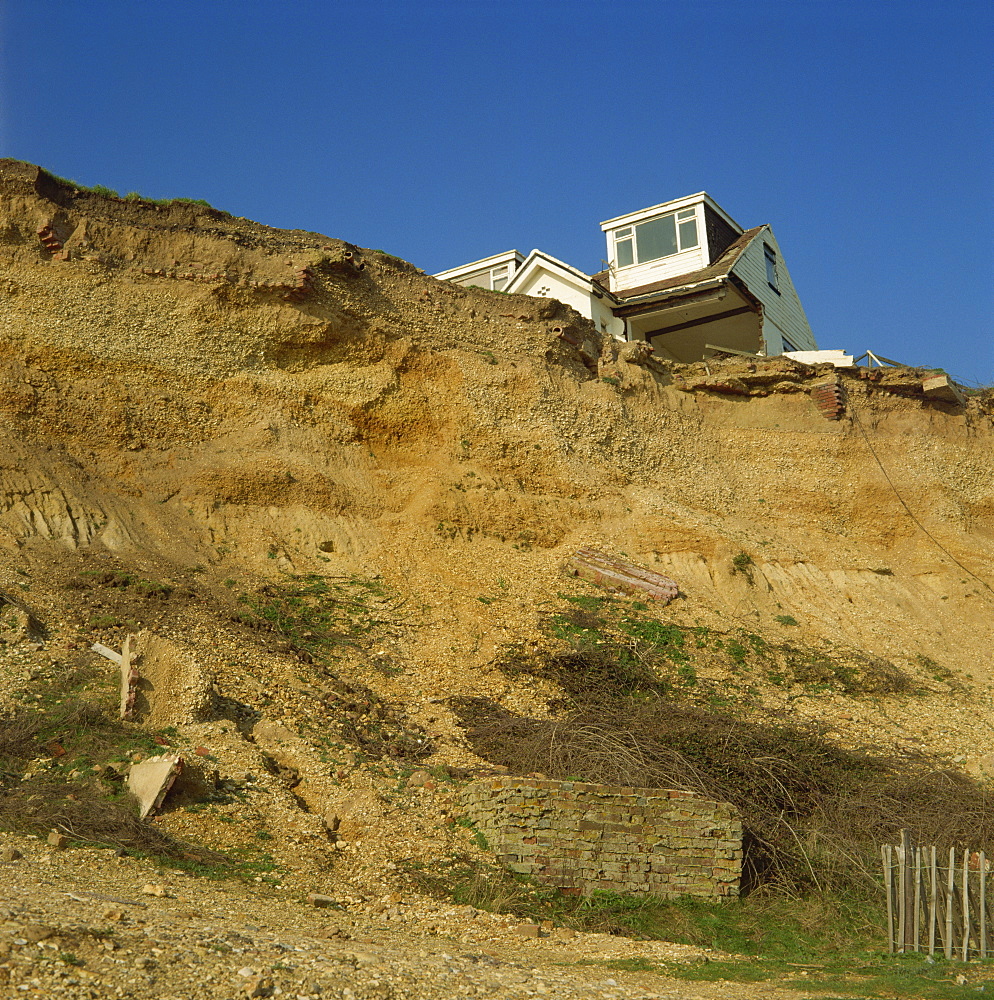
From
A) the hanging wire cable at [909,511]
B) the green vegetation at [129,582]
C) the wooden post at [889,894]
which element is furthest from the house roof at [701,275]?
the wooden post at [889,894]

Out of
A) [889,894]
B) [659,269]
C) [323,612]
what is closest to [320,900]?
[889,894]

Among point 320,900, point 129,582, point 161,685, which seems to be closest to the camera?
point 320,900

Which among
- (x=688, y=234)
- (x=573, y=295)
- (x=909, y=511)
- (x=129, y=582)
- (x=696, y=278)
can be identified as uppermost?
(x=688, y=234)

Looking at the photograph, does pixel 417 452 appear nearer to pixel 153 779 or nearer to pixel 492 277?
pixel 492 277

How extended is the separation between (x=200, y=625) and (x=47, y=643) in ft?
6.57

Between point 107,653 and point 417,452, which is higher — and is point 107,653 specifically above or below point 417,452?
below

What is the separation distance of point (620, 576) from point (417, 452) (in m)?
5.12

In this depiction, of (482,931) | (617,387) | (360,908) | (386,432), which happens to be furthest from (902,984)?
(617,387)

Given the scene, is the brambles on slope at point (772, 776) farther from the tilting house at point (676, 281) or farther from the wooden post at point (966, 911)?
the tilting house at point (676, 281)

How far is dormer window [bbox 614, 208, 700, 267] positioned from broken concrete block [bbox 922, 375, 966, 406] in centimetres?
741

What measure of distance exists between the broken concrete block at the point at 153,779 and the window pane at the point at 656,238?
73.2ft

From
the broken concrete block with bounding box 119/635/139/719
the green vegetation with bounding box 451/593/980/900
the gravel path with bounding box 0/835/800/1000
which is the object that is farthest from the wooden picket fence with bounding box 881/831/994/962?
the broken concrete block with bounding box 119/635/139/719

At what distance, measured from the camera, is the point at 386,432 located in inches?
795

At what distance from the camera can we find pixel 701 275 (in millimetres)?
26578
